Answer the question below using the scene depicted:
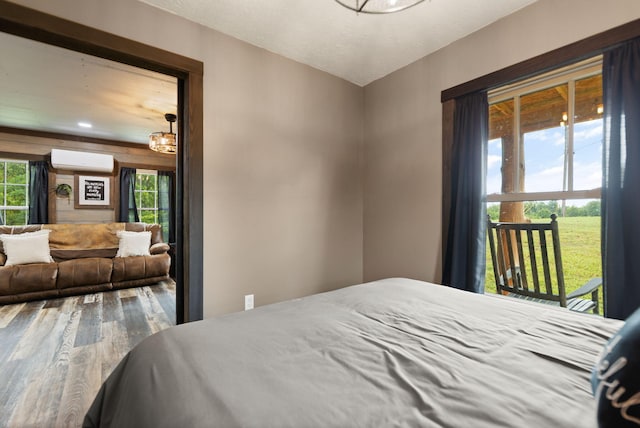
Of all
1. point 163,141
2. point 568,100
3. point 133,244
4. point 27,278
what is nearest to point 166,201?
point 133,244

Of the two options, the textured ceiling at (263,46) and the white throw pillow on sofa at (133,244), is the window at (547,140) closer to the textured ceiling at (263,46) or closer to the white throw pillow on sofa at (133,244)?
the textured ceiling at (263,46)

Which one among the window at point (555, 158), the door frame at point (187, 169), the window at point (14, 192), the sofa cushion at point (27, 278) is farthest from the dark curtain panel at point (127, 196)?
the window at point (555, 158)

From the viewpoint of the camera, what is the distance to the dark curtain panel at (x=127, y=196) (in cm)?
577

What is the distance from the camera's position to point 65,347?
7.88 ft

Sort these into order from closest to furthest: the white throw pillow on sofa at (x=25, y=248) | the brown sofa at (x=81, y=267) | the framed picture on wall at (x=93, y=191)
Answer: the brown sofa at (x=81, y=267) < the white throw pillow on sofa at (x=25, y=248) < the framed picture on wall at (x=93, y=191)

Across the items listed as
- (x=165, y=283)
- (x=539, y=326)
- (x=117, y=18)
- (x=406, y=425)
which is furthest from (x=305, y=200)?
(x=165, y=283)

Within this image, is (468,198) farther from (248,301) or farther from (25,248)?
(25,248)

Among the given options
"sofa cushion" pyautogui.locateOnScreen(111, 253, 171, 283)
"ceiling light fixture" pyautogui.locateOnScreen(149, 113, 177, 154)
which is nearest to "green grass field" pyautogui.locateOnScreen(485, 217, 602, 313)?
"ceiling light fixture" pyautogui.locateOnScreen(149, 113, 177, 154)

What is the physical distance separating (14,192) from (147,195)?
79.7 inches

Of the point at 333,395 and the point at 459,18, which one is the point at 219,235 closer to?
the point at 333,395

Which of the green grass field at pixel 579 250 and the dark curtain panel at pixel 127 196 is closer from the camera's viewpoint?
the green grass field at pixel 579 250

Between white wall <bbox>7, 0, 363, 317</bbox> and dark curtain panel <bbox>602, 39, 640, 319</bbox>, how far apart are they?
198cm

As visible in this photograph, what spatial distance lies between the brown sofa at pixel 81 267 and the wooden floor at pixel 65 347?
18 centimetres

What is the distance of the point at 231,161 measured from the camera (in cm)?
232
